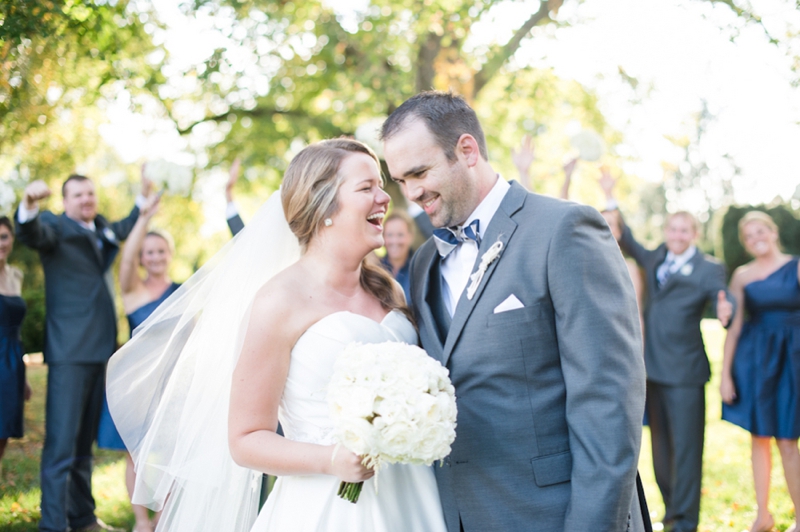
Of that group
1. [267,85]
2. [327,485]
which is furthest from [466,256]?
[267,85]

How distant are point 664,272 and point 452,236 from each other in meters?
4.21

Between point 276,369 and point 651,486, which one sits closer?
point 276,369

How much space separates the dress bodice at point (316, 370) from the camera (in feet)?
9.27

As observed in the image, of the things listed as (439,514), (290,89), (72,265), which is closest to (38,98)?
(72,265)

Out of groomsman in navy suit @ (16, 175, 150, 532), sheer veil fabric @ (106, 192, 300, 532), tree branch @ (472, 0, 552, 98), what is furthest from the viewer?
tree branch @ (472, 0, 552, 98)

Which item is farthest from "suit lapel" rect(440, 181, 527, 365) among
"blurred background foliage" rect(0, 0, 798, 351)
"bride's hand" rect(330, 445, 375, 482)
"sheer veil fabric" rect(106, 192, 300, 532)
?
"blurred background foliage" rect(0, 0, 798, 351)

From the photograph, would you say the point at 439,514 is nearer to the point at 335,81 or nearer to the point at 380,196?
the point at 380,196

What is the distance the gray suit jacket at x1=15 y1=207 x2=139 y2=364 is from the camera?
18.9 ft

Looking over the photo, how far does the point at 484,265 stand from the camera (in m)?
2.67

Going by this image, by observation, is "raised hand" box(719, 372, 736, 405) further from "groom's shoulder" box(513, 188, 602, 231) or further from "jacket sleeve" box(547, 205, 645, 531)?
A: "groom's shoulder" box(513, 188, 602, 231)

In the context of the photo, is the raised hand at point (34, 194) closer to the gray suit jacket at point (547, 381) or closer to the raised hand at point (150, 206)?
the raised hand at point (150, 206)

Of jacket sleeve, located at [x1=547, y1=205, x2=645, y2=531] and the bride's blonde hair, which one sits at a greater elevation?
the bride's blonde hair

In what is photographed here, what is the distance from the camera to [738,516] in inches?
245

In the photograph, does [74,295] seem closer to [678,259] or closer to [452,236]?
[452,236]
